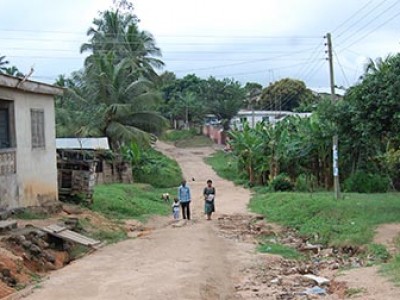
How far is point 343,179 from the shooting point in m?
31.0

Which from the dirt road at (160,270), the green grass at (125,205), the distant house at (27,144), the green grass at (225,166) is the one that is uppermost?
the distant house at (27,144)

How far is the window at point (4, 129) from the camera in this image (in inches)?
661

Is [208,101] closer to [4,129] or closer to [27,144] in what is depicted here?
[27,144]

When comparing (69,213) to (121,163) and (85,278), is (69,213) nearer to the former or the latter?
(85,278)

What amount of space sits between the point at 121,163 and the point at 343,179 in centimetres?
1237

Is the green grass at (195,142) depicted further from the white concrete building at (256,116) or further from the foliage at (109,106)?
the foliage at (109,106)

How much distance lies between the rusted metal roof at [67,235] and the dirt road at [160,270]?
39 cm

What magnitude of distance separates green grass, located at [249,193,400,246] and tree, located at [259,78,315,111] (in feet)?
145

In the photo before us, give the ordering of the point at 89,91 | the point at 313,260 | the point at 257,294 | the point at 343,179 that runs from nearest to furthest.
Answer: the point at 257,294
the point at 313,260
the point at 343,179
the point at 89,91

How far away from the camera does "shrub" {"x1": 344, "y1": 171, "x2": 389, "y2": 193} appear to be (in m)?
28.6

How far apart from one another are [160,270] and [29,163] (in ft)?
23.7

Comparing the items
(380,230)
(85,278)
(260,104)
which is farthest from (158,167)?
(260,104)

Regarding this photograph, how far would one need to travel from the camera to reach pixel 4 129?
16859mm

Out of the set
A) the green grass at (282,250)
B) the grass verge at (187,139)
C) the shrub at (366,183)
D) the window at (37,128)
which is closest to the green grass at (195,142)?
the grass verge at (187,139)
